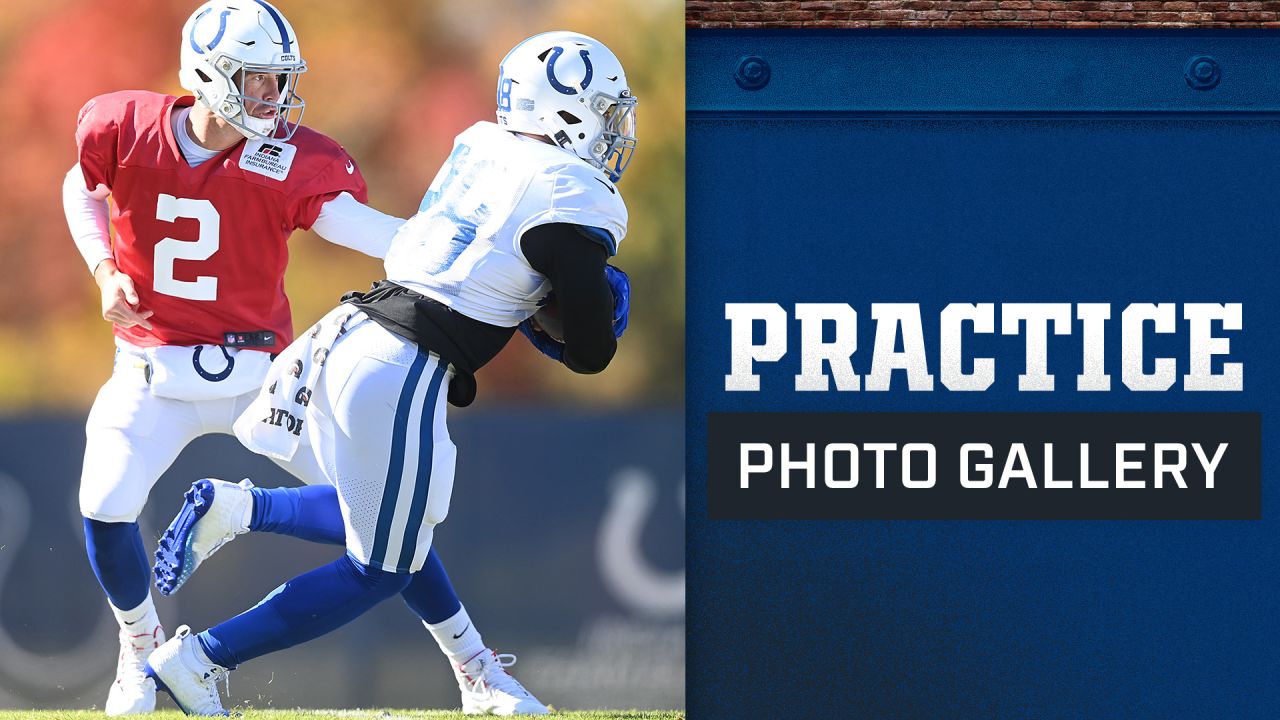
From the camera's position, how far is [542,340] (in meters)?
3.42

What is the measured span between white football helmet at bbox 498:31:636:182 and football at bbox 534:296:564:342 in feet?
1.22

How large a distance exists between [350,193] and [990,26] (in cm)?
194

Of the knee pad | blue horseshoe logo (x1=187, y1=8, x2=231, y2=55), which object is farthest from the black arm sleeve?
blue horseshoe logo (x1=187, y1=8, x2=231, y2=55)

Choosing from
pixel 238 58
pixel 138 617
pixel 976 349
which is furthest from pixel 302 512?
pixel 976 349

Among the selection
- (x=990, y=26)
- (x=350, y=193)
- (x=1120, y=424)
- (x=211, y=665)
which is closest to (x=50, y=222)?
(x=350, y=193)

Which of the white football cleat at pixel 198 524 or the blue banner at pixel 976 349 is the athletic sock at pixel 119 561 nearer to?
the white football cleat at pixel 198 524

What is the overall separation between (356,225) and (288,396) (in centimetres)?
68

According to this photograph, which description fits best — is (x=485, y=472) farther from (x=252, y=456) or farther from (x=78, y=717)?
(x=78, y=717)

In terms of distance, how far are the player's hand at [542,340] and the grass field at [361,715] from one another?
112 centimetres

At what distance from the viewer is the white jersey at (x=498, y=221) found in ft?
10.3

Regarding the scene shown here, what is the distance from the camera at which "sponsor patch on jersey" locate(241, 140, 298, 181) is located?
3.64 meters

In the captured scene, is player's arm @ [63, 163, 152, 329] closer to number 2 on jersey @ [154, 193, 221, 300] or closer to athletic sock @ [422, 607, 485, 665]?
number 2 on jersey @ [154, 193, 221, 300]

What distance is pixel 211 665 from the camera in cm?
336

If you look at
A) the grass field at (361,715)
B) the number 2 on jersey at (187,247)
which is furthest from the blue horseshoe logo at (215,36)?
the grass field at (361,715)
